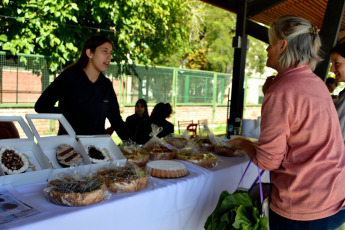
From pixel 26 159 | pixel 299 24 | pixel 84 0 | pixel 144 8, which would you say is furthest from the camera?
pixel 144 8

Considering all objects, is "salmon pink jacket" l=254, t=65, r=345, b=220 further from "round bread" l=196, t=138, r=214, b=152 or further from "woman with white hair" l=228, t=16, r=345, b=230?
"round bread" l=196, t=138, r=214, b=152

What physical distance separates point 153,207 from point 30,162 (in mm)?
712

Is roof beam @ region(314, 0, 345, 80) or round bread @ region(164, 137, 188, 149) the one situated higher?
roof beam @ region(314, 0, 345, 80)

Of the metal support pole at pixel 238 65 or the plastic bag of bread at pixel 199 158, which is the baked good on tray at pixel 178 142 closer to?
the plastic bag of bread at pixel 199 158

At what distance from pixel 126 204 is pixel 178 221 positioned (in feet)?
1.38

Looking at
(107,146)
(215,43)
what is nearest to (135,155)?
(107,146)

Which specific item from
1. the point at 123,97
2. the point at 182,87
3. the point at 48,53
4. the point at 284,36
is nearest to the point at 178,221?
the point at 284,36

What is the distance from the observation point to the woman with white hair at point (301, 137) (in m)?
1.21

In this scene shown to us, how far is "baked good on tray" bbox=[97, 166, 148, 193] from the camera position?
1.41 m

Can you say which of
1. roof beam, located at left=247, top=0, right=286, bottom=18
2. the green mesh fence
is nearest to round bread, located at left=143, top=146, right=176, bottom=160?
roof beam, located at left=247, top=0, right=286, bottom=18

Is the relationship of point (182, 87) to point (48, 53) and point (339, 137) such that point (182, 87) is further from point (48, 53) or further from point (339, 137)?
point (339, 137)

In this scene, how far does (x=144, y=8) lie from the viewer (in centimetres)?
701

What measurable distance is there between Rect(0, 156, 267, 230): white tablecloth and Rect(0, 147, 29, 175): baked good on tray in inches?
3.7

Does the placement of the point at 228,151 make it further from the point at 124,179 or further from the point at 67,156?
the point at 67,156
